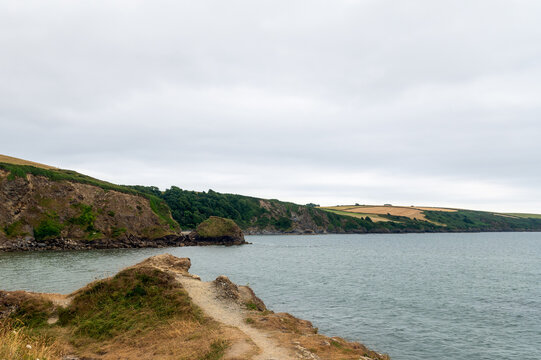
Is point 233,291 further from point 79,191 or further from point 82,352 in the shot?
point 79,191

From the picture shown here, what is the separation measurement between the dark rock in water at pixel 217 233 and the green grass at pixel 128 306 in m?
105

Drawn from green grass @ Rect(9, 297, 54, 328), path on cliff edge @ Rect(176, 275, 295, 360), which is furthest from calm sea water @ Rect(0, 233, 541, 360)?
green grass @ Rect(9, 297, 54, 328)

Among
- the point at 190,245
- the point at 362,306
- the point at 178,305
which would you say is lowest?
the point at 190,245

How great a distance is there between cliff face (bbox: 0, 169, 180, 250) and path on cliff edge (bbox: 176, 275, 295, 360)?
7777 cm

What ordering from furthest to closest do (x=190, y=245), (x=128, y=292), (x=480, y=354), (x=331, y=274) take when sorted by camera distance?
1. (x=190, y=245)
2. (x=331, y=274)
3. (x=128, y=292)
4. (x=480, y=354)

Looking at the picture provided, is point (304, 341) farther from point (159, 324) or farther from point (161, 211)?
point (161, 211)

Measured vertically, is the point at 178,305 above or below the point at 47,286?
above

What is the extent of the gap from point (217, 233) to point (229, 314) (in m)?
111

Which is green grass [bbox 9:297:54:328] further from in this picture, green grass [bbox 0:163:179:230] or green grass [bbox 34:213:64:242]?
green grass [bbox 0:163:179:230]

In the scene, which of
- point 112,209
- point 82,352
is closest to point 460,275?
point 82,352

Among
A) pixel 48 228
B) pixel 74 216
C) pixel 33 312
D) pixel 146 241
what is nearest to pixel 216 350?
pixel 33 312

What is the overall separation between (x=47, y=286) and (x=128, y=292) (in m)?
23.0

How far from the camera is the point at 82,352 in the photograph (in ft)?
Answer: 66.5

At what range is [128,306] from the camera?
25359 mm
